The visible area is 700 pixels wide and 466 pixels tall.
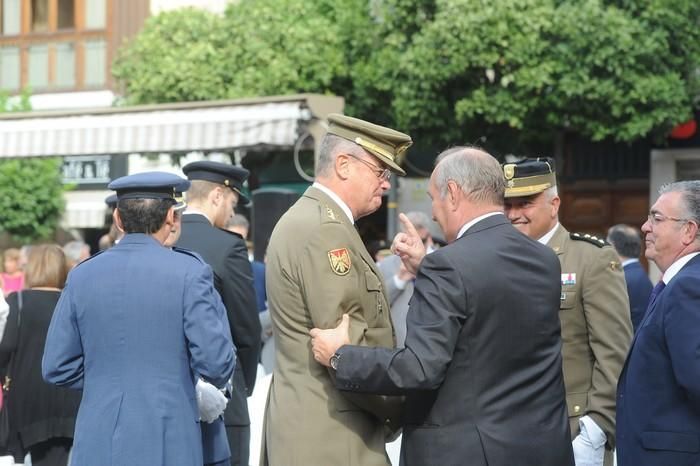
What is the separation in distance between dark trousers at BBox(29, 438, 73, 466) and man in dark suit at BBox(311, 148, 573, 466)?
11.2 feet

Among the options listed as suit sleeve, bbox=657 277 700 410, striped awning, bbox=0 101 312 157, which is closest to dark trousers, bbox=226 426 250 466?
suit sleeve, bbox=657 277 700 410

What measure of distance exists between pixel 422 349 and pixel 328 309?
427 mm

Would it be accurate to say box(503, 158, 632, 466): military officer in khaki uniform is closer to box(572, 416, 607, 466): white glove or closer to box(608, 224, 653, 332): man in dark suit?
box(572, 416, 607, 466): white glove

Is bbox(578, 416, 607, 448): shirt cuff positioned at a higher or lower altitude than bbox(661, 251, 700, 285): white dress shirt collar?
lower

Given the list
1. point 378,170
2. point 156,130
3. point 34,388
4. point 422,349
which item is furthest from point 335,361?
point 156,130

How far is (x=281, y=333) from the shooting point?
4344mm

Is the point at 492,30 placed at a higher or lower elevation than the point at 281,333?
higher

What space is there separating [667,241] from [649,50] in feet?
32.3

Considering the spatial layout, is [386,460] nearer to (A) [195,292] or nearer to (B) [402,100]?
(A) [195,292]

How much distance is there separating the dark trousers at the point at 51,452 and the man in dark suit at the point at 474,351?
3.42 metres

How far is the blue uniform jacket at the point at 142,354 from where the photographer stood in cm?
455

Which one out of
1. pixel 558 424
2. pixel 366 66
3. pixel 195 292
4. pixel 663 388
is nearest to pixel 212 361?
pixel 195 292

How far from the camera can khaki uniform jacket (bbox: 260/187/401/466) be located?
4.21 m

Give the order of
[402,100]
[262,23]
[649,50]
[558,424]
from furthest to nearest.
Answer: [262,23] → [402,100] → [649,50] → [558,424]
